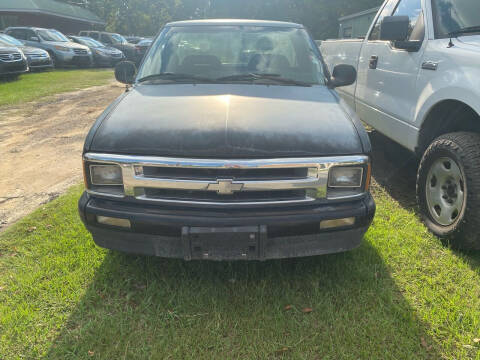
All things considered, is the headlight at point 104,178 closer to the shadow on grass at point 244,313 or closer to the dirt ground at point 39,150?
the shadow on grass at point 244,313

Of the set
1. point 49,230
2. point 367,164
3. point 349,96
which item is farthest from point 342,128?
point 349,96

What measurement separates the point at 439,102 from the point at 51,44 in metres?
18.3

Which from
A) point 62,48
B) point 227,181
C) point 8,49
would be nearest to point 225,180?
point 227,181

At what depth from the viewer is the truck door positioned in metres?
3.75

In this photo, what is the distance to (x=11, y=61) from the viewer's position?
39.0ft

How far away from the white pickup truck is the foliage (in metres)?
32.7

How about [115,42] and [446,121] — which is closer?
[446,121]

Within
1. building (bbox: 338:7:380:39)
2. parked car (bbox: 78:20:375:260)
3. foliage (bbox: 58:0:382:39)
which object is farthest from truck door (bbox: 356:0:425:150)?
foliage (bbox: 58:0:382:39)

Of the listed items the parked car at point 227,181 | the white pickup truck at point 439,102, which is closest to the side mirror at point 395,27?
the white pickup truck at point 439,102

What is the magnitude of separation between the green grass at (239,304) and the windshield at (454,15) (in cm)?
188

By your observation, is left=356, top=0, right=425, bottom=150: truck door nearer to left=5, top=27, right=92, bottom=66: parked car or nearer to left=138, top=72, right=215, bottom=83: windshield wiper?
left=138, top=72, right=215, bottom=83: windshield wiper

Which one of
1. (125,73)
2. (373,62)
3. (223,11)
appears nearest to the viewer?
(125,73)

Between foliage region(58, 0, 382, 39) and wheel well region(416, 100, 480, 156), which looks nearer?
wheel well region(416, 100, 480, 156)

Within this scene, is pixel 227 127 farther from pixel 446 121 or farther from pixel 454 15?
pixel 454 15
